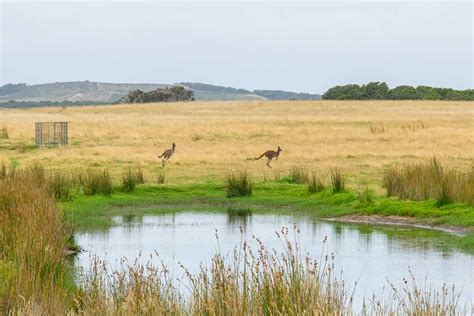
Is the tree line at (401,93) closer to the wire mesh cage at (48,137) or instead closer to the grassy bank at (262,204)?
the wire mesh cage at (48,137)

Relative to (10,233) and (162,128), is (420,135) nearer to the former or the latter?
(162,128)

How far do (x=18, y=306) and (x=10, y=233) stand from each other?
4280mm

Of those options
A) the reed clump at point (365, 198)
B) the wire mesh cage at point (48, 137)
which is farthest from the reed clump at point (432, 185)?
the wire mesh cage at point (48, 137)

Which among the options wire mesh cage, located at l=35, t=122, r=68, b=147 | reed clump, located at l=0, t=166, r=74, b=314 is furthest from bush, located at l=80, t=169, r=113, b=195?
wire mesh cage, located at l=35, t=122, r=68, b=147

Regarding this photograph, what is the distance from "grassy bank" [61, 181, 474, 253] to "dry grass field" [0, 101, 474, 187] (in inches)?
103

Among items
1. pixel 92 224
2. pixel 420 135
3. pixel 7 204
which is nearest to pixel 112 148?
pixel 420 135

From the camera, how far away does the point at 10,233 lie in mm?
12266

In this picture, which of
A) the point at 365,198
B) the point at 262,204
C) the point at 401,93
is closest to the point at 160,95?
the point at 401,93

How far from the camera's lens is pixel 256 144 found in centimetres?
4428

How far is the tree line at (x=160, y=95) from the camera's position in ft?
376

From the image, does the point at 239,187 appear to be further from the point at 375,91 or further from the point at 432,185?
the point at 375,91

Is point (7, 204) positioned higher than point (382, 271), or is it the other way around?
point (7, 204)

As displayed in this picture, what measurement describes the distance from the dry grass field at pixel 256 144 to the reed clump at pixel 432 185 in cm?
456

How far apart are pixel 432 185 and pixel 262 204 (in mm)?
4364
